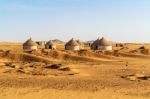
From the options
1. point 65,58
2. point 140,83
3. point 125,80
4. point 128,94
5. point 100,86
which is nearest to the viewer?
point 128,94

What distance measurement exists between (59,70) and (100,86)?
8.51m

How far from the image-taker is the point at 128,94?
16.0 m

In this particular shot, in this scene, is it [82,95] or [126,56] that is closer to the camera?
[82,95]

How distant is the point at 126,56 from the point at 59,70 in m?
15.0

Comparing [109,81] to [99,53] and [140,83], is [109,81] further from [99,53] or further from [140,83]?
[99,53]

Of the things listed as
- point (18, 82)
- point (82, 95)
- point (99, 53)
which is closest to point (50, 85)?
point (18, 82)

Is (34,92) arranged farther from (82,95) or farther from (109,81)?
(109,81)

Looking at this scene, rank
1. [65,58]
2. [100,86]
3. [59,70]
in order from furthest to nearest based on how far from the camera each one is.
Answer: [65,58] → [59,70] → [100,86]

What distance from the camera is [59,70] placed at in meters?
26.3

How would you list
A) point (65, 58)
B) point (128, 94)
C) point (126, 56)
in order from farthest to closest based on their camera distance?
1. point (126, 56)
2. point (65, 58)
3. point (128, 94)

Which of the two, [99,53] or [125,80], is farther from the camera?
[99,53]

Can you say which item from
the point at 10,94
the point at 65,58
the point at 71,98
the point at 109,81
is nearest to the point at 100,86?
the point at 109,81

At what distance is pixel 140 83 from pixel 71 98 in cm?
595

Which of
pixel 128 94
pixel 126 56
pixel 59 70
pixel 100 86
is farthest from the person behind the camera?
pixel 126 56
